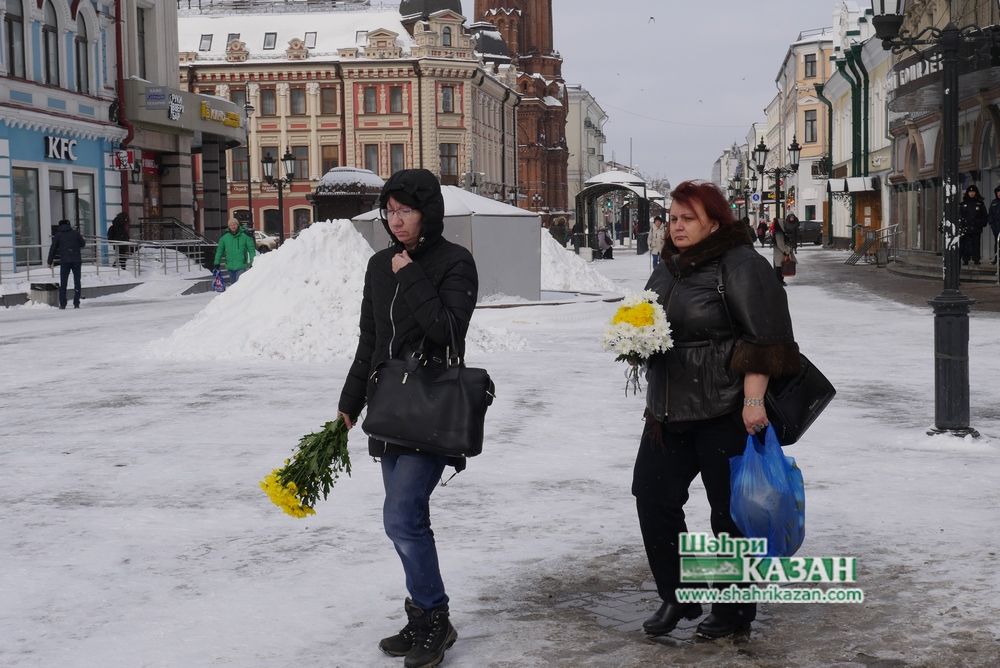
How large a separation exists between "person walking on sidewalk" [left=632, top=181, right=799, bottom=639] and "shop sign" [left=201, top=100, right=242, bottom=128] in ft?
122

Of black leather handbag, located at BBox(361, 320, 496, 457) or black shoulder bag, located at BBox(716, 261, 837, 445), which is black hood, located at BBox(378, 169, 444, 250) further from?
black shoulder bag, located at BBox(716, 261, 837, 445)

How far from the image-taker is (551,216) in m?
99.1

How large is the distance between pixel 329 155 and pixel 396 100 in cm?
501

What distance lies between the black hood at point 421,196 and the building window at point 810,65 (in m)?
84.7

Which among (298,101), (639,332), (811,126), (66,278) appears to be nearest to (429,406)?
(639,332)

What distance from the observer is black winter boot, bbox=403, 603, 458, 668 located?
420 cm

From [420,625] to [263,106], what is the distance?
7034 cm

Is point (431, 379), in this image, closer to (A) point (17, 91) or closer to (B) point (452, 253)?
(B) point (452, 253)

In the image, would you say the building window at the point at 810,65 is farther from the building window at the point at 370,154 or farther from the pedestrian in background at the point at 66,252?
the pedestrian in background at the point at 66,252

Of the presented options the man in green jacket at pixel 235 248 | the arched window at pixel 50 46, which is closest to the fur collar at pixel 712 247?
the man in green jacket at pixel 235 248

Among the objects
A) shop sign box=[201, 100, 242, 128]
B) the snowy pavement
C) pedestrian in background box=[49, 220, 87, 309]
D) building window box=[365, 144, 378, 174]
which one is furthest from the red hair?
building window box=[365, 144, 378, 174]

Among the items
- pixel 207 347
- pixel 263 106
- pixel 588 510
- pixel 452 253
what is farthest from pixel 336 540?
pixel 263 106

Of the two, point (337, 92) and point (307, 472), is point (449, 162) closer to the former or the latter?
point (337, 92)

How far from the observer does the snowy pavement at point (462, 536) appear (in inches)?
178
